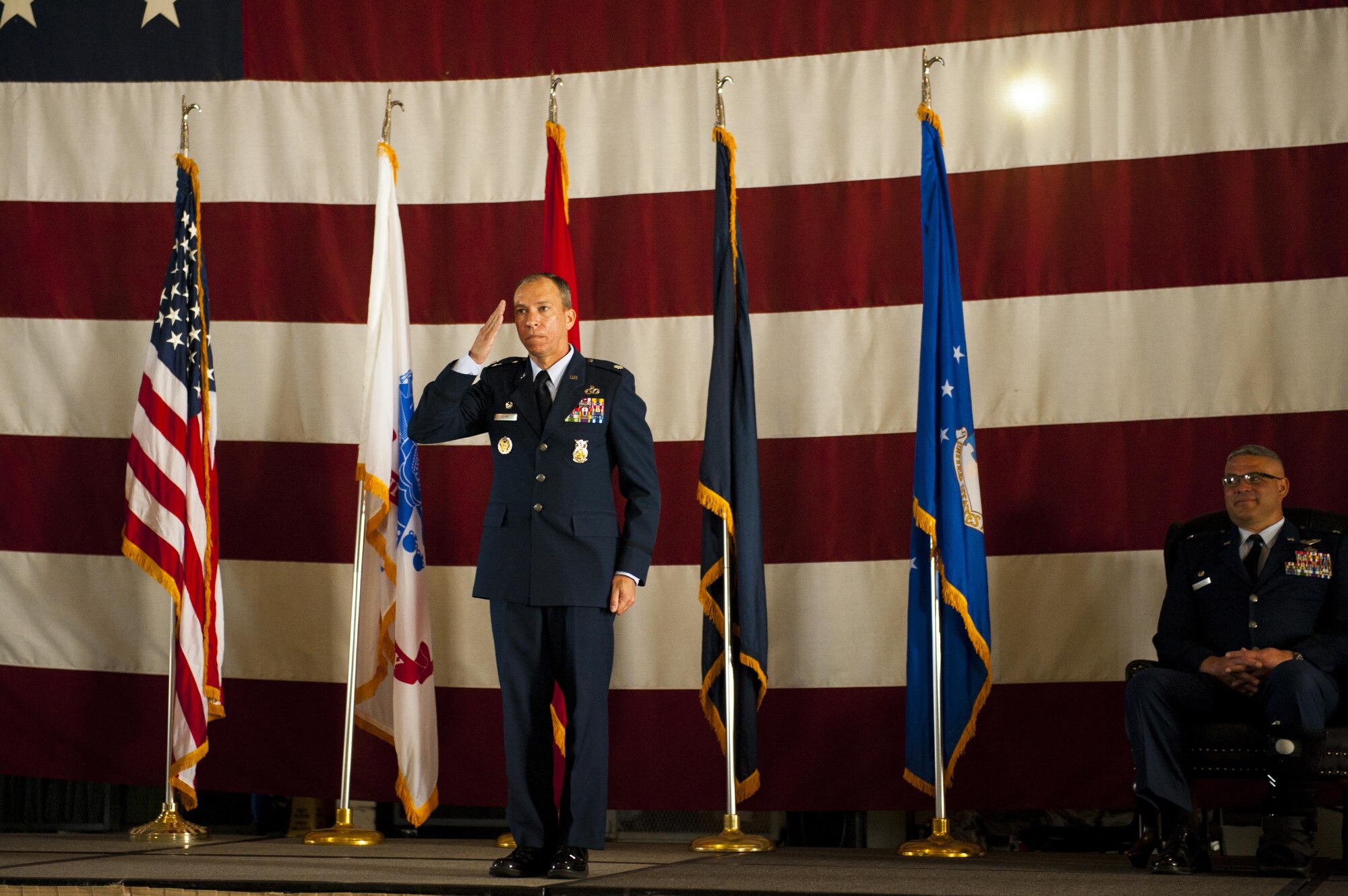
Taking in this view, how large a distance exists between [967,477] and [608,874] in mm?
1365

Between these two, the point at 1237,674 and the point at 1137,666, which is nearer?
the point at 1237,674

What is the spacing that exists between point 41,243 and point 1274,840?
12.5 feet

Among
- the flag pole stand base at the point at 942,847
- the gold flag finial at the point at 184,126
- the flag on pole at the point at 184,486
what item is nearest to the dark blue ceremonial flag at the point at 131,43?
the gold flag finial at the point at 184,126

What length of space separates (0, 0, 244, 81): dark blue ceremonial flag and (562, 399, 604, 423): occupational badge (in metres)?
2.12

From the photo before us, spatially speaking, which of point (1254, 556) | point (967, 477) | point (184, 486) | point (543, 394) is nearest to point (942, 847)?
point (967, 477)

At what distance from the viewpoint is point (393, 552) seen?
3.80 m

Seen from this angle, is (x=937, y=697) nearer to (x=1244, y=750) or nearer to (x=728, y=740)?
(x=728, y=740)

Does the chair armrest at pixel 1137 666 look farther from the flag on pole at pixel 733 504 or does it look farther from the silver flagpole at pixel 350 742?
the silver flagpole at pixel 350 742

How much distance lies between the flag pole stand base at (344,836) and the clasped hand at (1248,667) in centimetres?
220

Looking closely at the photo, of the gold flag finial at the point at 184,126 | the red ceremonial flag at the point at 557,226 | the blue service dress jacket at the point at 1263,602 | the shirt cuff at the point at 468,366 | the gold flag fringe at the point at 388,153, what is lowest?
the blue service dress jacket at the point at 1263,602

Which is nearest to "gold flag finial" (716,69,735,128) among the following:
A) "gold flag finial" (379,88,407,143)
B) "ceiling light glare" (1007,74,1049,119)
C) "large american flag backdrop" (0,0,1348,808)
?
"large american flag backdrop" (0,0,1348,808)

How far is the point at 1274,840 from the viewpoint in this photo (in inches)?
117

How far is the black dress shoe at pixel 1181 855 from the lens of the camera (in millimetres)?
3029

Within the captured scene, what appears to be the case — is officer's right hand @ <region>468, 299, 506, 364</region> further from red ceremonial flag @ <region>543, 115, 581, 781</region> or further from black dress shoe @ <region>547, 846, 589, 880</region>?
black dress shoe @ <region>547, 846, 589, 880</region>
